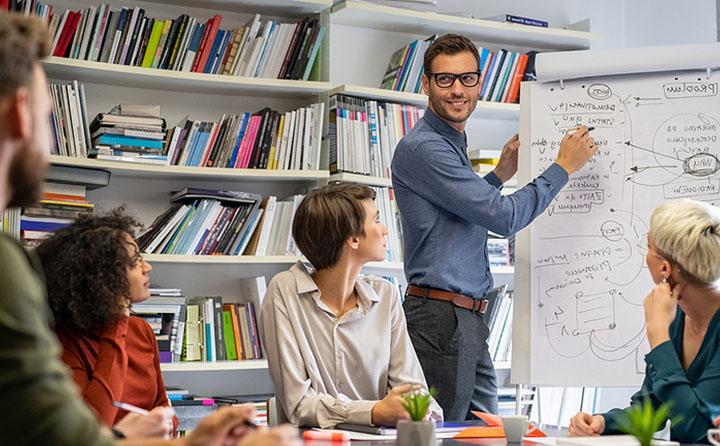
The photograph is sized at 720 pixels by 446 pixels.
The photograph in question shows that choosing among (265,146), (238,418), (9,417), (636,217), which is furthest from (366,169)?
(9,417)

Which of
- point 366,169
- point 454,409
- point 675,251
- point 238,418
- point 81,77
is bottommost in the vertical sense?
point 454,409

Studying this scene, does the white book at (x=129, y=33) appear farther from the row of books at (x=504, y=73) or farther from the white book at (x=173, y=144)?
the row of books at (x=504, y=73)

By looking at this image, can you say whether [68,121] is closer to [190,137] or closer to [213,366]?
[190,137]

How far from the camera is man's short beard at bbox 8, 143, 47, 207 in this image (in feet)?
3.54

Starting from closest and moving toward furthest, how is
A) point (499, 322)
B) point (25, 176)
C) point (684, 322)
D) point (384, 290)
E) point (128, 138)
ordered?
point (25, 176)
point (684, 322)
point (384, 290)
point (128, 138)
point (499, 322)

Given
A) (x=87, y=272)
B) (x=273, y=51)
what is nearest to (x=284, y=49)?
(x=273, y=51)

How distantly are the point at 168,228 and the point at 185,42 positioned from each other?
0.73 meters

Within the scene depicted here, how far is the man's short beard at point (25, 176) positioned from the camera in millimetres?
1078

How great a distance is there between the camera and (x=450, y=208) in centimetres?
293

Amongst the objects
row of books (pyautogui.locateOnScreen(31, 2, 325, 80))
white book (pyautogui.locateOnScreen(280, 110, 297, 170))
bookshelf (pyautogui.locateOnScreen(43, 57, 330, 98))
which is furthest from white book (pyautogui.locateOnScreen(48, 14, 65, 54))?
white book (pyautogui.locateOnScreen(280, 110, 297, 170))

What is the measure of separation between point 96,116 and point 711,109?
2.22 meters

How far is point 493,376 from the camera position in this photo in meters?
3.01

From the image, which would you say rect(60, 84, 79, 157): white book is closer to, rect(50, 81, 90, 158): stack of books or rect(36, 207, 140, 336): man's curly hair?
rect(50, 81, 90, 158): stack of books

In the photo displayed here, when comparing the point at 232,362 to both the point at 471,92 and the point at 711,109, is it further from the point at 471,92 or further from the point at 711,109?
the point at 711,109
